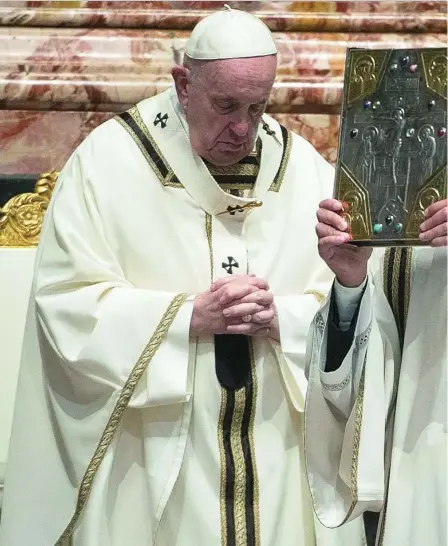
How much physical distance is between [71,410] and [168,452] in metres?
0.31

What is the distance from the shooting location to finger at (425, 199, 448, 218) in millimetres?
3262

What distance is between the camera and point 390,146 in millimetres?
3387

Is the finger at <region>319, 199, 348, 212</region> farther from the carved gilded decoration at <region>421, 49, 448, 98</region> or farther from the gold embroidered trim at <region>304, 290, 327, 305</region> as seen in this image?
the gold embroidered trim at <region>304, 290, 327, 305</region>

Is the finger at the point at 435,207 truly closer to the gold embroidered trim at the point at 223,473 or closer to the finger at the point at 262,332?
the finger at the point at 262,332

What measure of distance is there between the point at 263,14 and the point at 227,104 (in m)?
1.50

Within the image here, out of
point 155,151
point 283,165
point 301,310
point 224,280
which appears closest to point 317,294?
point 301,310

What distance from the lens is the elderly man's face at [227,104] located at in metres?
4.02

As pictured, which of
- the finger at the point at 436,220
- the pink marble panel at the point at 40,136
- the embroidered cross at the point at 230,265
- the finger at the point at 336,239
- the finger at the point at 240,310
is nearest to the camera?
the finger at the point at 436,220

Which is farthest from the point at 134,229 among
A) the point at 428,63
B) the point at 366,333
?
the point at 428,63

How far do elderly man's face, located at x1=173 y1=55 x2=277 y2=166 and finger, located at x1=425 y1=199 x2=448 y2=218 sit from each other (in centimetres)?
86

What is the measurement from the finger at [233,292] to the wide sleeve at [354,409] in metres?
0.37

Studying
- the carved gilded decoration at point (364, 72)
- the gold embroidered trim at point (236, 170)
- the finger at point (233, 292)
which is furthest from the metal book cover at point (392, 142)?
the gold embroidered trim at point (236, 170)

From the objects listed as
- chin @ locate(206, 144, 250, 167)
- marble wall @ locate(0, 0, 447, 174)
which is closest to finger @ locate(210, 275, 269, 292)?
chin @ locate(206, 144, 250, 167)

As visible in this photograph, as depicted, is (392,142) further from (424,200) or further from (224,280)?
(224,280)
